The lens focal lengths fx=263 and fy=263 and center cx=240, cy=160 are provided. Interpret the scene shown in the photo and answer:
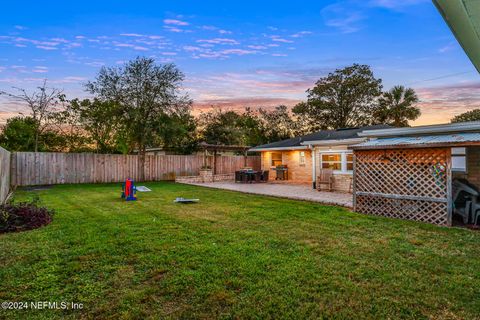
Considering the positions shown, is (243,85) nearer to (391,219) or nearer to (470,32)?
(391,219)

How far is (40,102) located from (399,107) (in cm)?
2776

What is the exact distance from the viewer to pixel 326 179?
467 inches

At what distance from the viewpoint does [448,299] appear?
8.38 ft

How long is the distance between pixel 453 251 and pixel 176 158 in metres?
15.9

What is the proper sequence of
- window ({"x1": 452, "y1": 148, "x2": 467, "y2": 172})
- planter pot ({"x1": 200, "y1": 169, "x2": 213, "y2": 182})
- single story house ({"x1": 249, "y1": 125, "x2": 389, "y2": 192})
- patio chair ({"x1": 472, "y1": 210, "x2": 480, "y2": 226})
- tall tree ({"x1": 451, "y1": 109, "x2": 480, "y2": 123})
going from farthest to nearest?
tall tree ({"x1": 451, "y1": 109, "x2": 480, "y2": 123}), planter pot ({"x1": 200, "y1": 169, "x2": 213, "y2": 182}), single story house ({"x1": 249, "y1": 125, "x2": 389, "y2": 192}), window ({"x1": 452, "y1": 148, "x2": 467, "y2": 172}), patio chair ({"x1": 472, "y1": 210, "x2": 480, "y2": 226})

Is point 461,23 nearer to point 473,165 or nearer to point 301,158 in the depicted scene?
point 473,165

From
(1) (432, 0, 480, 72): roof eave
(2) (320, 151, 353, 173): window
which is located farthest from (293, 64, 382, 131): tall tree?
(1) (432, 0, 480, 72): roof eave

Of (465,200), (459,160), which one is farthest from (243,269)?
(459,160)

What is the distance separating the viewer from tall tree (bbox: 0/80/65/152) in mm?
14081

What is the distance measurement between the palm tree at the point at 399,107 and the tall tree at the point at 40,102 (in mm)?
26433

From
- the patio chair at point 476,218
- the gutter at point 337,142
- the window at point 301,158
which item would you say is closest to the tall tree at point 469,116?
A: the window at point 301,158

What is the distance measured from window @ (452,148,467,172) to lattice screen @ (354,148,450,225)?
1.63 meters

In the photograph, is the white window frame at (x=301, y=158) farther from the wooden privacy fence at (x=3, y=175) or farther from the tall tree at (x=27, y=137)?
the tall tree at (x=27, y=137)

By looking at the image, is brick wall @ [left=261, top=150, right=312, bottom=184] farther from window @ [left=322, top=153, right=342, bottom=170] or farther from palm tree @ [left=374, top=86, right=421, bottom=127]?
palm tree @ [left=374, top=86, right=421, bottom=127]
